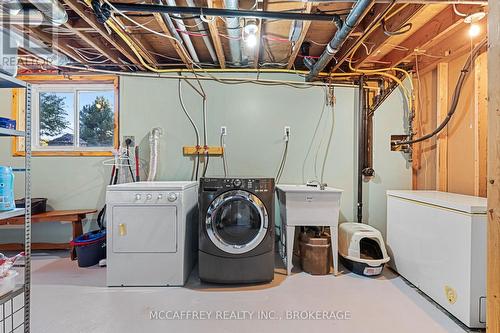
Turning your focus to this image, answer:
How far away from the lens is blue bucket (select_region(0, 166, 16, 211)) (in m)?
1.27

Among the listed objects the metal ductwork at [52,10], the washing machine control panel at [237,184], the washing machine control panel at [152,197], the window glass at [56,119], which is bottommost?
the washing machine control panel at [152,197]

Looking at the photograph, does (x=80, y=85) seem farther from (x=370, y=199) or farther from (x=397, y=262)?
(x=397, y=262)

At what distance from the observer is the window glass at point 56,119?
3.49m

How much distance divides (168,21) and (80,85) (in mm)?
1983

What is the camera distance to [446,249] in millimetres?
1971

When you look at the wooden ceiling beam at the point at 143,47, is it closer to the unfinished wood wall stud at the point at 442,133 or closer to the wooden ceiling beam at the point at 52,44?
the wooden ceiling beam at the point at 52,44

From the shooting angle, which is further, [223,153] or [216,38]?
[223,153]

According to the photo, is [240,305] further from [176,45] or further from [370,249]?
[176,45]

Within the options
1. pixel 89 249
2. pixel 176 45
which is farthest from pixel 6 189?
pixel 176 45

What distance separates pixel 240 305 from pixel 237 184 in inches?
38.5

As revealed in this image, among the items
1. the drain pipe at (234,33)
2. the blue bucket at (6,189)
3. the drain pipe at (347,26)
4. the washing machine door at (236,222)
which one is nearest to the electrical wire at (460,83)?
the drain pipe at (347,26)

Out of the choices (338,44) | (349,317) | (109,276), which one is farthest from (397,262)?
(109,276)

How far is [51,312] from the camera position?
77.8 inches

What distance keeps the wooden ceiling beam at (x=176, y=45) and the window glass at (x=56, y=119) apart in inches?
65.9
